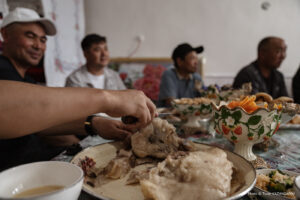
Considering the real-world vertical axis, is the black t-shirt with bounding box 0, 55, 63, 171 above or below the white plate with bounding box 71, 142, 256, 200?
below

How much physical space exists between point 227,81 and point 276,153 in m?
3.38

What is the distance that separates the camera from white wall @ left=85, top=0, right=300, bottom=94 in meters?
3.91

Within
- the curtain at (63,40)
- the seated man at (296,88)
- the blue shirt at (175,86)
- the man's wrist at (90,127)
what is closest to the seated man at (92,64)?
the curtain at (63,40)

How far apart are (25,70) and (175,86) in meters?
1.76

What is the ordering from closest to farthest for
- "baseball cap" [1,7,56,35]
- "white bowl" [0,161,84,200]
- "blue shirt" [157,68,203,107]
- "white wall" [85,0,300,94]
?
"white bowl" [0,161,84,200]
"baseball cap" [1,7,56,35]
"blue shirt" [157,68,203,107]
"white wall" [85,0,300,94]

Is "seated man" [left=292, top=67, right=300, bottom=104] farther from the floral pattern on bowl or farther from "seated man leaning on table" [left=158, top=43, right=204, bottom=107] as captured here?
the floral pattern on bowl

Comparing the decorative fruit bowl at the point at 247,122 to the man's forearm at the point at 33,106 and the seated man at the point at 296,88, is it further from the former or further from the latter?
the seated man at the point at 296,88

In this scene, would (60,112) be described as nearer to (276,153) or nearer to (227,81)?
(276,153)

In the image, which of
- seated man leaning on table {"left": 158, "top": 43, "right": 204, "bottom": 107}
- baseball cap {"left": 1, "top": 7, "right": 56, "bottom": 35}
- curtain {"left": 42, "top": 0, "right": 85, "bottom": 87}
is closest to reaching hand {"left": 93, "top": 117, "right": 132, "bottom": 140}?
baseball cap {"left": 1, "top": 7, "right": 56, "bottom": 35}

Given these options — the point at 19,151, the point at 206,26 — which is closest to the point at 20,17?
the point at 19,151

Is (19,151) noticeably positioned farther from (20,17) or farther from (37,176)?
(20,17)

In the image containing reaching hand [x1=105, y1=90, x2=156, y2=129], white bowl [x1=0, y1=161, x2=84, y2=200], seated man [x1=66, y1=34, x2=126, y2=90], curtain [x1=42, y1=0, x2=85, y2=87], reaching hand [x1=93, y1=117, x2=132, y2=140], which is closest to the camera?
white bowl [x1=0, y1=161, x2=84, y2=200]

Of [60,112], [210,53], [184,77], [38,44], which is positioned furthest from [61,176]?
[210,53]

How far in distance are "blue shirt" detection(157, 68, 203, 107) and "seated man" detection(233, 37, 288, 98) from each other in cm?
60
